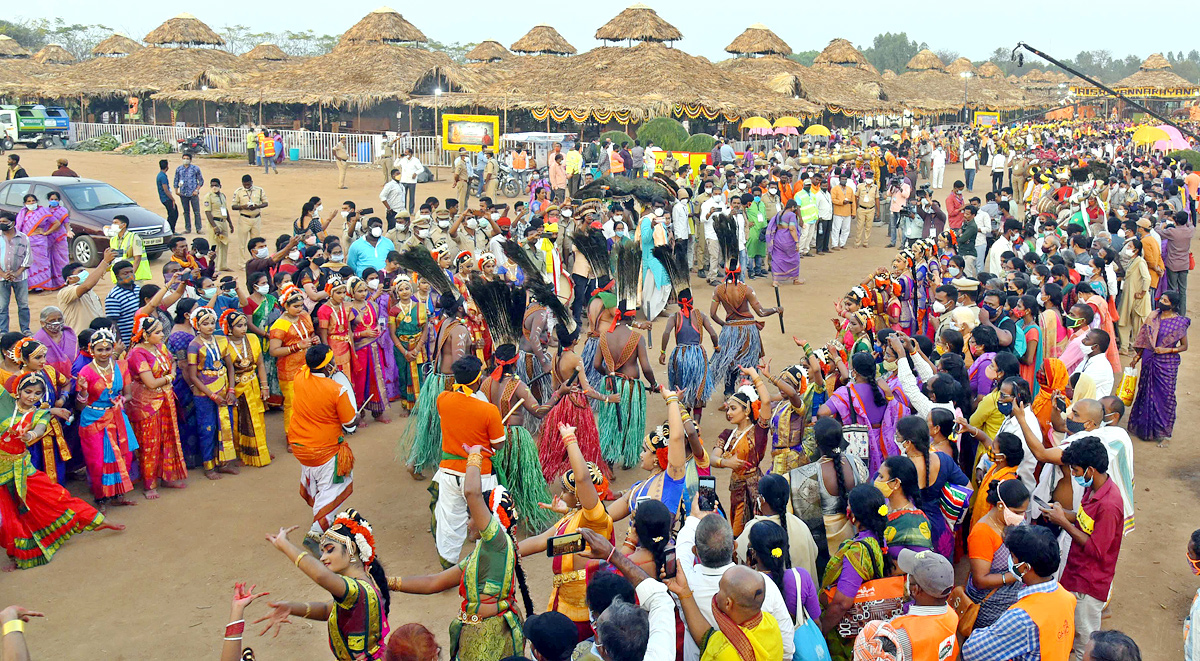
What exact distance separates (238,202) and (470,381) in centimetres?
989

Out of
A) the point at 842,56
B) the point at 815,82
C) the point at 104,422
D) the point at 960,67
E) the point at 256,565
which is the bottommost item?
the point at 256,565

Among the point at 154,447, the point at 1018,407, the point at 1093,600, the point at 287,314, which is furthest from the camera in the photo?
the point at 287,314

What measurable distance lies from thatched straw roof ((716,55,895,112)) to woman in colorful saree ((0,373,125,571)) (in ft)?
101

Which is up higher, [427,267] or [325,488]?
[427,267]

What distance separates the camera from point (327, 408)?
5.74 metres

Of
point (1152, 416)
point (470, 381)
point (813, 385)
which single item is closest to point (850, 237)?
point (1152, 416)

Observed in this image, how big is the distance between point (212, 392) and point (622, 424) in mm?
3157

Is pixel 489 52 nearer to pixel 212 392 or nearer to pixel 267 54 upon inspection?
pixel 267 54

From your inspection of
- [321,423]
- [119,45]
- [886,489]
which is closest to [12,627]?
[321,423]

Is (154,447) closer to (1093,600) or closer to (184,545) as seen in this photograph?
(184,545)

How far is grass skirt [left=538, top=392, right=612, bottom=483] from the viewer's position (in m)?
6.67

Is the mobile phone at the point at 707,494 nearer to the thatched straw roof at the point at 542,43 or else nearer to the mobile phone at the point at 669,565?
the mobile phone at the point at 669,565

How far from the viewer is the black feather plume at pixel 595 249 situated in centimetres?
857

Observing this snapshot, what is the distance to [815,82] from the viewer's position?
126 feet
